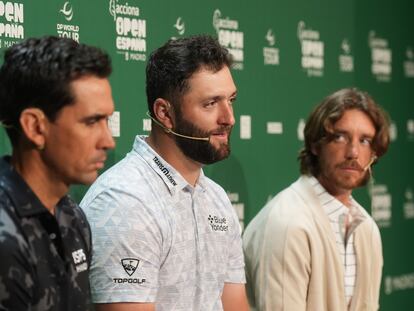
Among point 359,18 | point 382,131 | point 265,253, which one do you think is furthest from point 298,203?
point 359,18

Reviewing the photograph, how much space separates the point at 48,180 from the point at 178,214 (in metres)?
0.58

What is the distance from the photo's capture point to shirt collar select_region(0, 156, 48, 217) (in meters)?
1.68

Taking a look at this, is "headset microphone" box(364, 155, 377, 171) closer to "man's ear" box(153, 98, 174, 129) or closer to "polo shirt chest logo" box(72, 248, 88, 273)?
"man's ear" box(153, 98, 174, 129)

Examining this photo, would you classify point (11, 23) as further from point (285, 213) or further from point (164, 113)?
point (285, 213)

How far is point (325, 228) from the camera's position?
2.79 meters

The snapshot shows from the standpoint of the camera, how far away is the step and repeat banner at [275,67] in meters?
2.55

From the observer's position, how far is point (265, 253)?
2730 mm

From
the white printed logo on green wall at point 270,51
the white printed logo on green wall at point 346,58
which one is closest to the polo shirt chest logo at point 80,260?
the white printed logo on green wall at point 270,51

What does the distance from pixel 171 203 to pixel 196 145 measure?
0.54 ft

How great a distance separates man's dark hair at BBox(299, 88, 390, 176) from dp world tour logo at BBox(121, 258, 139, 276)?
38.5 inches

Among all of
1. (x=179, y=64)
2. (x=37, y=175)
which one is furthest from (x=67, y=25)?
(x=37, y=175)

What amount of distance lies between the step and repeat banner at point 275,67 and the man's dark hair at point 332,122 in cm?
23

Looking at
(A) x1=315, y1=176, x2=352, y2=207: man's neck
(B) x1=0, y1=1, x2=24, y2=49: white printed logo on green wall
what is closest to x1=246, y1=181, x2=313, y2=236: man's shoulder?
(A) x1=315, y1=176, x2=352, y2=207: man's neck

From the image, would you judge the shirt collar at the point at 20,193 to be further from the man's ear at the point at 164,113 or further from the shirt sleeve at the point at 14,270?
the man's ear at the point at 164,113
